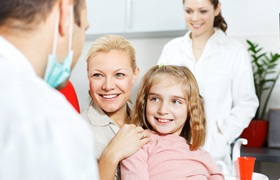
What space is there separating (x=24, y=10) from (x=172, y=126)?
33.0 inches

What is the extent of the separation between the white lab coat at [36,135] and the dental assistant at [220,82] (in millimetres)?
1863

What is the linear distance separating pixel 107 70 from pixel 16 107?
81cm

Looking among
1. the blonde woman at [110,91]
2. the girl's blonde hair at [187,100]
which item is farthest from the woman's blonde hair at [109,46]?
the girl's blonde hair at [187,100]

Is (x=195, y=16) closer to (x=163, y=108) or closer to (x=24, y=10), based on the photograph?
(x=163, y=108)

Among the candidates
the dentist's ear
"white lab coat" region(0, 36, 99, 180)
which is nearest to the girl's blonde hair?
the dentist's ear

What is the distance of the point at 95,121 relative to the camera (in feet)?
4.61

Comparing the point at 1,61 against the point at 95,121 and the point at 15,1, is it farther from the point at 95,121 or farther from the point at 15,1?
the point at 95,121

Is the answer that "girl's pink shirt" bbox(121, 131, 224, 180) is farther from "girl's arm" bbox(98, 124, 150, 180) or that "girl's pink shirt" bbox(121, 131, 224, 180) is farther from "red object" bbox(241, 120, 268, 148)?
"red object" bbox(241, 120, 268, 148)

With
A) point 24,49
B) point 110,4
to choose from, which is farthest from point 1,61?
point 110,4

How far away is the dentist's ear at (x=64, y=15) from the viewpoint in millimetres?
788

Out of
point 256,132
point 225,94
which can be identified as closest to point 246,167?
point 225,94

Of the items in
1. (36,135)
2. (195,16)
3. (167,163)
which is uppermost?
(195,16)

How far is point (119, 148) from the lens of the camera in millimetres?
1312

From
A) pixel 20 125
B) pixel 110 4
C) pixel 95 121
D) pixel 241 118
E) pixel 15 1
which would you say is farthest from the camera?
pixel 110 4
